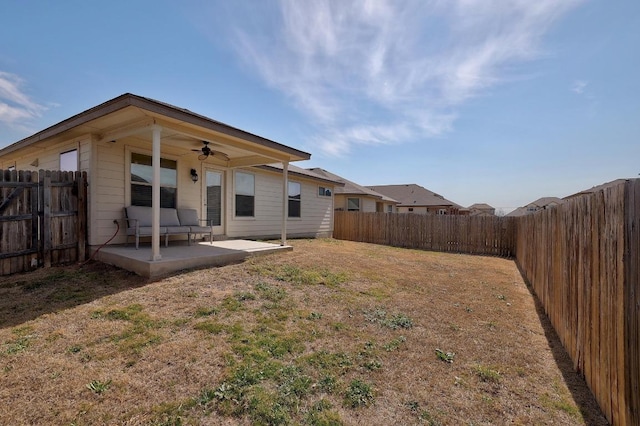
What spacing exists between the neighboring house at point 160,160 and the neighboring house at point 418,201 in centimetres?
2306

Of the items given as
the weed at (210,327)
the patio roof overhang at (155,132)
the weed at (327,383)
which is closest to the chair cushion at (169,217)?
the patio roof overhang at (155,132)

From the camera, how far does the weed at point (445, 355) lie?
3039mm

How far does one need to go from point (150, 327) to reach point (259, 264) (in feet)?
10.4

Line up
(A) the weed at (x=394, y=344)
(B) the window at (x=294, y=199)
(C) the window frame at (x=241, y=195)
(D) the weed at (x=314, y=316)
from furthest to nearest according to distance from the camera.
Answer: (B) the window at (x=294, y=199)
(C) the window frame at (x=241, y=195)
(D) the weed at (x=314, y=316)
(A) the weed at (x=394, y=344)

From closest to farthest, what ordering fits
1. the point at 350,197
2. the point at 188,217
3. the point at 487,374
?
the point at 487,374 < the point at 188,217 < the point at 350,197

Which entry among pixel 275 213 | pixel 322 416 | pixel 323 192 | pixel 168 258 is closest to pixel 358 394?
pixel 322 416

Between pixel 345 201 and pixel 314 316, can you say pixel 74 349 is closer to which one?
pixel 314 316

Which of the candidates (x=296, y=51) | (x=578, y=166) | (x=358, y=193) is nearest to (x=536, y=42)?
(x=296, y=51)

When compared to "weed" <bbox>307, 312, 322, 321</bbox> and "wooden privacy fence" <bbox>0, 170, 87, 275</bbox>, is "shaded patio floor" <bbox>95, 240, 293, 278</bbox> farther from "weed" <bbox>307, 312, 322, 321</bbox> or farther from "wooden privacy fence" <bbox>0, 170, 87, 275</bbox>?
"weed" <bbox>307, 312, 322, 321</bbox>

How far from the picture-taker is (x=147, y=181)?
740 centimetres

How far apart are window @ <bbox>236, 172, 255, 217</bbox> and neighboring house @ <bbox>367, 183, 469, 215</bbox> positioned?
75.9ft

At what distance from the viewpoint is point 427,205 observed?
30047 mm

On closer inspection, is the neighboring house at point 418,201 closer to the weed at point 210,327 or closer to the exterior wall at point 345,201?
the exterior wall at point 345,201

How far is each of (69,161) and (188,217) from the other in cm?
301
